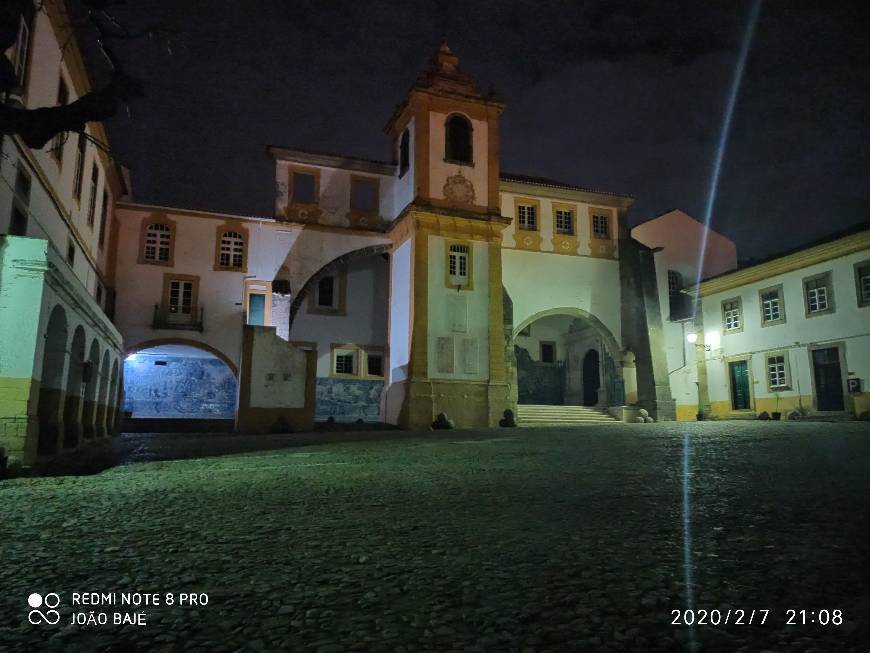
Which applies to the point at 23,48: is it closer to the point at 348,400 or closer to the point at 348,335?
the point at 348,335

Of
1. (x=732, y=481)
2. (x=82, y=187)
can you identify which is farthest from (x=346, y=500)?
(x=82, y=187)

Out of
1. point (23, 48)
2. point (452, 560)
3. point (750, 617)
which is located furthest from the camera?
point (23, 48)

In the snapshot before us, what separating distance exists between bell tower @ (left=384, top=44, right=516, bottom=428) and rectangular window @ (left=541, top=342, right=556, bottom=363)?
9.57m

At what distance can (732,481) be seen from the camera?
596cm

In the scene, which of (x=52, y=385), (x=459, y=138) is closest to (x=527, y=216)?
(x=459, y=138)

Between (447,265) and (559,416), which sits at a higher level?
(447,265)

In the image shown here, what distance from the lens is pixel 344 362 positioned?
29297mm

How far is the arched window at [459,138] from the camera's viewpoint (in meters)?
25.3

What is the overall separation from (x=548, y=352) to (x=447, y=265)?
12176 millimetres

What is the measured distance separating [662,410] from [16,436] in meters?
24.7

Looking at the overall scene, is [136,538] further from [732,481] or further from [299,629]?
[732,481]

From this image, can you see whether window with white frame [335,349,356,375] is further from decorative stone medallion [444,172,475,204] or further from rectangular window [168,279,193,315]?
decorative stone medallion [444,172,475,204]

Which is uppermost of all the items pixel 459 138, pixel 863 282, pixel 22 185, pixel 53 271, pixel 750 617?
pixel 459 138

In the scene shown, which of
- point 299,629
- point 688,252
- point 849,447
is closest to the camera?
point 299,629
